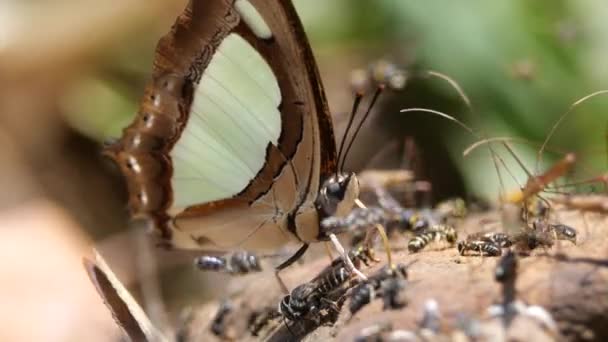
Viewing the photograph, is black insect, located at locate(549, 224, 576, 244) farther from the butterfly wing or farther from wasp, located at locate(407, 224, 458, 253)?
the butterfly wing

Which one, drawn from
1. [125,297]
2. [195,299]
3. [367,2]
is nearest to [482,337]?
[125,297]

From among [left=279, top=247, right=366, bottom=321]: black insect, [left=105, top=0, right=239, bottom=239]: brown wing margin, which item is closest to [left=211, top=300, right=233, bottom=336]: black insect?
[left=105, top=0, right=239, bottom=239]: brown wing margin

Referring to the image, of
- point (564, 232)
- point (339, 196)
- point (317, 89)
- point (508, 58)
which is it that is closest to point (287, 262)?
point (339, 196)

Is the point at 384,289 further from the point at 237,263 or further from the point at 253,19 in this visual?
the point at 237,263

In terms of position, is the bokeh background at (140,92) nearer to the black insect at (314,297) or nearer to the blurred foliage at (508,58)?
the blurred foliage at (508,58)

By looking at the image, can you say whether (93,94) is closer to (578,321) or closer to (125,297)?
(125,297)
